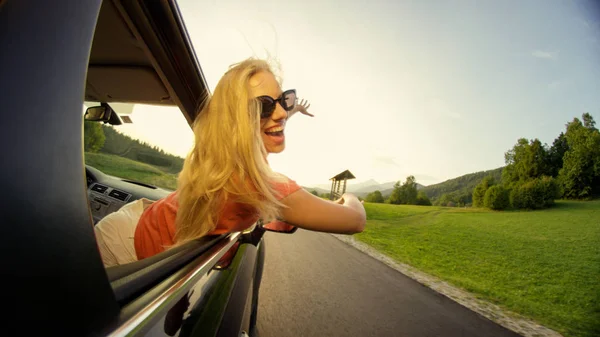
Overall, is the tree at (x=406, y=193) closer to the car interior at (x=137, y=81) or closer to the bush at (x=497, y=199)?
the bush at (x=497, y=199)

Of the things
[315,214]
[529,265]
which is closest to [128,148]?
[315,214]

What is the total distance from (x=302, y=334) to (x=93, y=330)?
301 cm

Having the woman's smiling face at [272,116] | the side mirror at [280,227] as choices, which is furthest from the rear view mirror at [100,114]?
the side mirror at [280,227]

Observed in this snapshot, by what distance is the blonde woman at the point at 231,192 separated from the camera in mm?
1267

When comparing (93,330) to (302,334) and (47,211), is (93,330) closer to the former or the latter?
(47,211)

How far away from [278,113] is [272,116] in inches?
1.7

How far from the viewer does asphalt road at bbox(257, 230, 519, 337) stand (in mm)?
3242

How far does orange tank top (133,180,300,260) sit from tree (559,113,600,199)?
43.7 metres

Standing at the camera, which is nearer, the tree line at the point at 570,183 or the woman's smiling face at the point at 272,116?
the woman's smiling face at the point at 272,116

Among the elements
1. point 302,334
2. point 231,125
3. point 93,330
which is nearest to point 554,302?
point 302,334

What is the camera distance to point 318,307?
371 centimetres

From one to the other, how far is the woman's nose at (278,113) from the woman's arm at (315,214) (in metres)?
0.55

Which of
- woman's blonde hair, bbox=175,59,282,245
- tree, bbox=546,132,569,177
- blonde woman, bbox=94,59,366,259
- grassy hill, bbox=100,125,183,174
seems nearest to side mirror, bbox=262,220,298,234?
blonde woman, bbox=94,59,366,259

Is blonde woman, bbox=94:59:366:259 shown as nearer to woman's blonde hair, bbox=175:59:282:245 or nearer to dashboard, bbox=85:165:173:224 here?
woman's blonde hair, bbox=175:59:282:245
